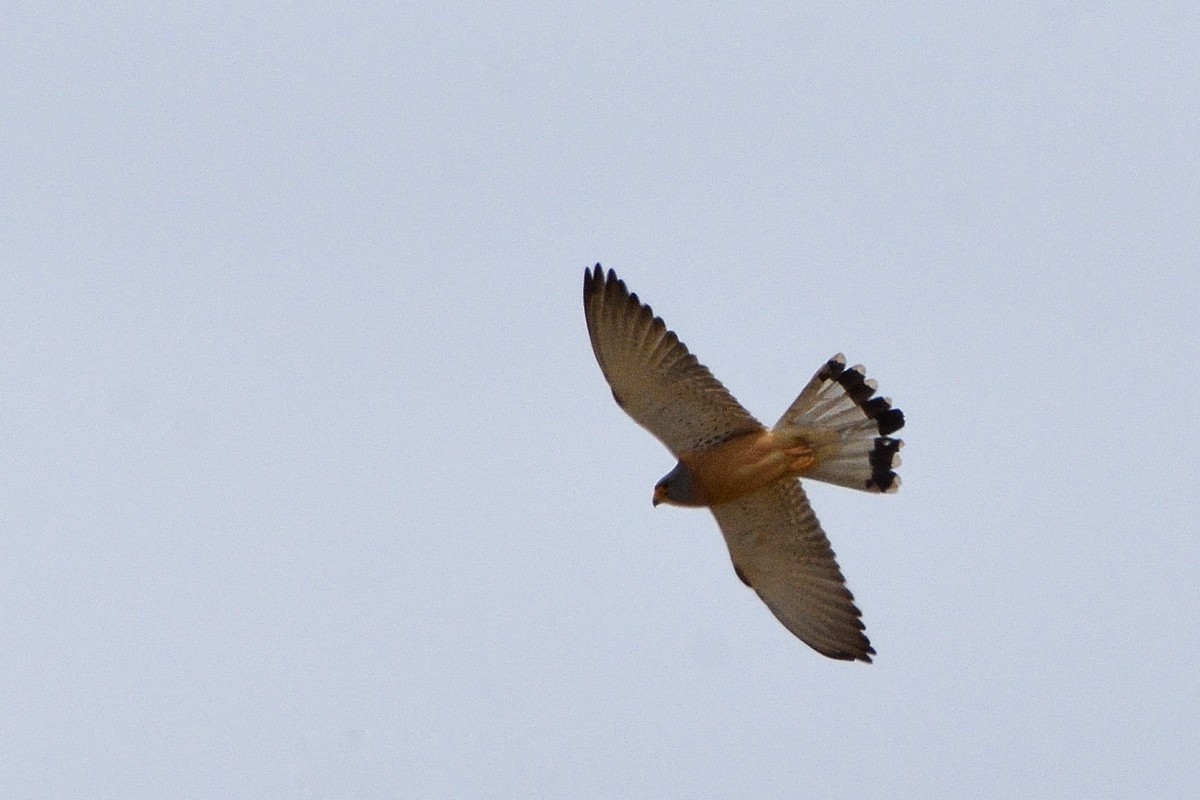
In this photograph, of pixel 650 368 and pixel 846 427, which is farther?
pixel 846 427

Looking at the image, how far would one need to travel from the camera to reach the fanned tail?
16938 mm

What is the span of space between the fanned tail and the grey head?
2.64 ft

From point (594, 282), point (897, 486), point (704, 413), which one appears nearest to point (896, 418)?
point (897, 486)

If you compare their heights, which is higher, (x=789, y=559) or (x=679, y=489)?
(x=679, y=489)

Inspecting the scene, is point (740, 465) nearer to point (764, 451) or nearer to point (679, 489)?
point (764, 451)

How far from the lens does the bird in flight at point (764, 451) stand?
16656 millimetres

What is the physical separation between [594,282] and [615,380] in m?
0.80

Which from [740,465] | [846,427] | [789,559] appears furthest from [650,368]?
[789,559]

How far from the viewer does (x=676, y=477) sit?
55.7 ft

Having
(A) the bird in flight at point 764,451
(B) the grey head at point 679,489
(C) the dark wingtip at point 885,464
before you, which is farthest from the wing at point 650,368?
(C) the dark wingtip at point 885,464

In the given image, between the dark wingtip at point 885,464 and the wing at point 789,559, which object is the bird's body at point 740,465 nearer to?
the wing at point 789,559

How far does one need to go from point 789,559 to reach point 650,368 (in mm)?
2040

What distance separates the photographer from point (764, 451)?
16734mm

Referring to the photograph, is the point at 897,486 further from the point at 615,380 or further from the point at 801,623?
the point at 615,380
